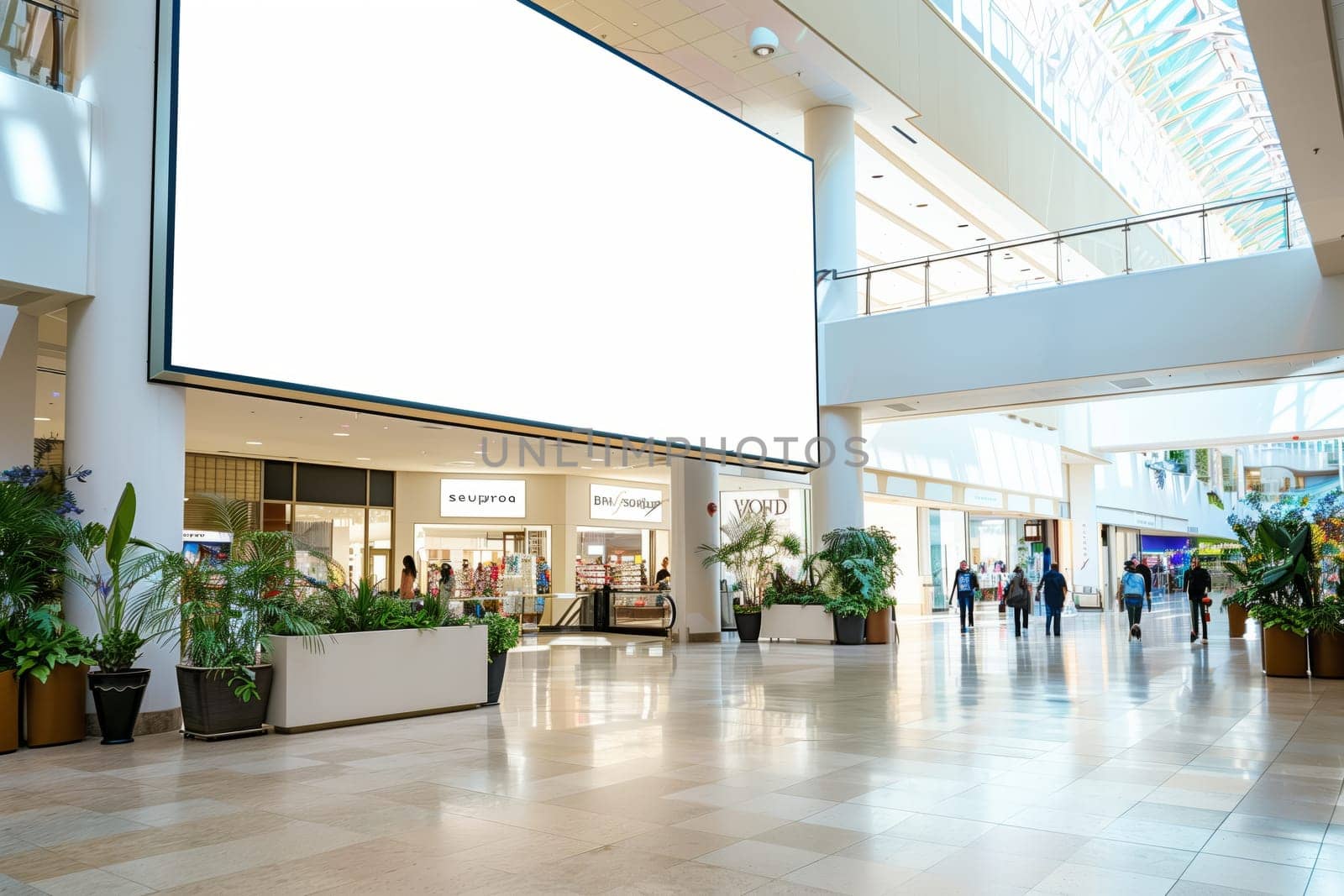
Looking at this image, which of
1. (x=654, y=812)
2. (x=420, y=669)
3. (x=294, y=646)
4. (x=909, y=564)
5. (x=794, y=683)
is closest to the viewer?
(x=654, y=812)

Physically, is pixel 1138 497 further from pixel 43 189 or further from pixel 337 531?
pixel 43 189

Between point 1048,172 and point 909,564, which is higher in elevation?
point 1048,172

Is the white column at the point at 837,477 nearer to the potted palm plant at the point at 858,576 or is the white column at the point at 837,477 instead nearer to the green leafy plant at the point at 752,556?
the potted palm plant at the point at 858,576

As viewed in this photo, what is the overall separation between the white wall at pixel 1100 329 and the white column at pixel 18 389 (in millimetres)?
12156

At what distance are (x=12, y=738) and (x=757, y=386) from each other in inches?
425

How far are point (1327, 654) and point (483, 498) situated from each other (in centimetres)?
1744

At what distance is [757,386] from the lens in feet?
51.9

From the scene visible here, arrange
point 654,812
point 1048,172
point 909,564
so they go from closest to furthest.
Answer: point 654,812 → point 1048,172 → point 909,564

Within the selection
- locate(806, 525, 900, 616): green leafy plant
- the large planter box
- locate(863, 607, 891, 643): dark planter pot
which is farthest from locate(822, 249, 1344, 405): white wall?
the large planter box

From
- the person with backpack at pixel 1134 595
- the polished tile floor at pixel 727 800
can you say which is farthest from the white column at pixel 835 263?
the polished tile floor at pixel 727 800

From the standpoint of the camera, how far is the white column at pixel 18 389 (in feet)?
33.2

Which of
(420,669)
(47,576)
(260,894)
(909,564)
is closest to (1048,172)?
(909,564)

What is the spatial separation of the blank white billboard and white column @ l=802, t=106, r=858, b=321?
2.29m

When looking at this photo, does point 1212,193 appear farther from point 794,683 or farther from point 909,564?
point 794,683
